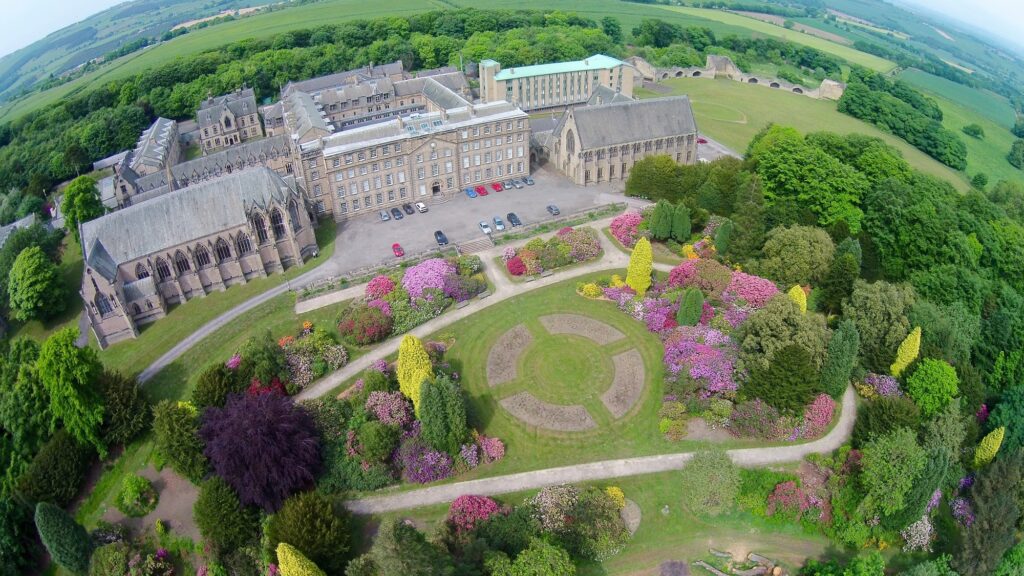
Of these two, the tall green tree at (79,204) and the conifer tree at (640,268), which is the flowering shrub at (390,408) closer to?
the conifer tree at (640,268)

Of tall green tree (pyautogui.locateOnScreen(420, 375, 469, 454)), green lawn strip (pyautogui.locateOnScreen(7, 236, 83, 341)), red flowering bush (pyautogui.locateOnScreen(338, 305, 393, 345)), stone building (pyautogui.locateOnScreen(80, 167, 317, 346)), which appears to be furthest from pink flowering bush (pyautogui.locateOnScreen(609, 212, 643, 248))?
green lawn strip (pyautogui.locateOnScreen(7, 236, 83, 341))

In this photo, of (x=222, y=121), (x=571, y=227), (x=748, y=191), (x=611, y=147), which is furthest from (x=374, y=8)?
(x=748, y=191)

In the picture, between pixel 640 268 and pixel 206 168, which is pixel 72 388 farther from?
pixel 640 268

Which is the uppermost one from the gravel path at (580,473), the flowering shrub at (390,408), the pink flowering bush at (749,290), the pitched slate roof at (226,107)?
the pitched slate roof at (226,107)

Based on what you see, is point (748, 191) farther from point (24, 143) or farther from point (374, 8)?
point (374, 8)

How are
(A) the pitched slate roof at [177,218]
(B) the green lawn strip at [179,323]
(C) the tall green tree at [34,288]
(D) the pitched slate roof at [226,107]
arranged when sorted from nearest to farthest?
(B) the green lawn strip at [179,323], (A) the pitched slate roof at [177,218], (C) the tall green tree at [34,288], (D) the pitched slate roof at [226,107]

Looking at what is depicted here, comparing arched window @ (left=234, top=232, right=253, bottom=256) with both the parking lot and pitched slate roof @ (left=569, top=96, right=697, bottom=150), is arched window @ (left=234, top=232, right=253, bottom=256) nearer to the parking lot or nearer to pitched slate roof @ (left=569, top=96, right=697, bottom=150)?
the parking lot

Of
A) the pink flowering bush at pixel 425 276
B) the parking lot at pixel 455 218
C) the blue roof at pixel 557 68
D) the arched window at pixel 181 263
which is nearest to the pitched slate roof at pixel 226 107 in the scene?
the blue roof at pixel 557 68
